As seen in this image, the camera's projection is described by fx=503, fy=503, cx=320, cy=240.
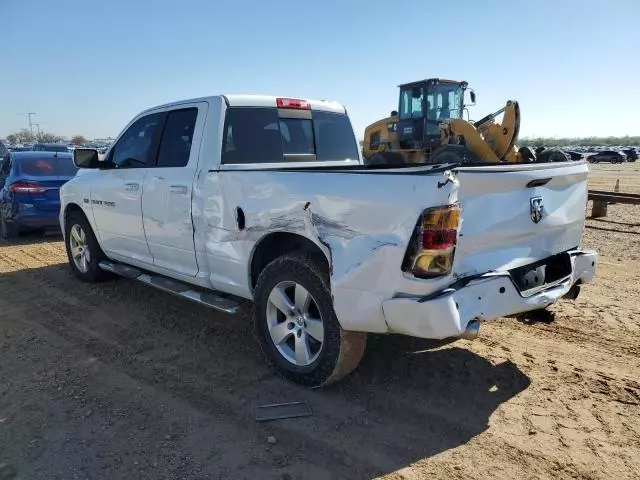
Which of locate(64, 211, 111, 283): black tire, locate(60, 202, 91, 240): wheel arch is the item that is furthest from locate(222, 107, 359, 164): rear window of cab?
locate(60, 202, 91, 240): wheel arch

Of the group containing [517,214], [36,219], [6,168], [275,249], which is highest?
[6,168]

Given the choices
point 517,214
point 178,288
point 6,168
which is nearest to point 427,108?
point 6,168

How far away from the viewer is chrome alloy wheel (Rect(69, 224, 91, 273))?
249 inches

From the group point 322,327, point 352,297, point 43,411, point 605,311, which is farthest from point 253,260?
point 605,311

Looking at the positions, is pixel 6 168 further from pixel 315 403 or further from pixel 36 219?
pixel 315 403

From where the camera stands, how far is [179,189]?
174 inches

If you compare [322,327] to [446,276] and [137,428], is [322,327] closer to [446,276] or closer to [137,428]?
[446,276]

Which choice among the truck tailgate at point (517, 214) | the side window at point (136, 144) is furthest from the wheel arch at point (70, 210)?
the truck tailgate at point (517, 214)

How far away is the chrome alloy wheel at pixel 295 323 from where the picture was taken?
3531 millimetres

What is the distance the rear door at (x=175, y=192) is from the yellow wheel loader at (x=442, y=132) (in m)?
8.68

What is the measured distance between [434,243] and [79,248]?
523 cm

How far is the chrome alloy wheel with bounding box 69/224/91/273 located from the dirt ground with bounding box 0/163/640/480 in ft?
3.90

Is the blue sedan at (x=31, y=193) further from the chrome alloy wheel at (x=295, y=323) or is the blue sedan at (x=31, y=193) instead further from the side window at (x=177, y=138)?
the chrome alloy wheel at (x=295, y=323)

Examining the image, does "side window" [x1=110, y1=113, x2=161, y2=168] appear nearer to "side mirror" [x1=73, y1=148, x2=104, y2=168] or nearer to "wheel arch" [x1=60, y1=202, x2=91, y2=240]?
"side mirror" [x1=73, y1=148, x2=104, y2=168]
